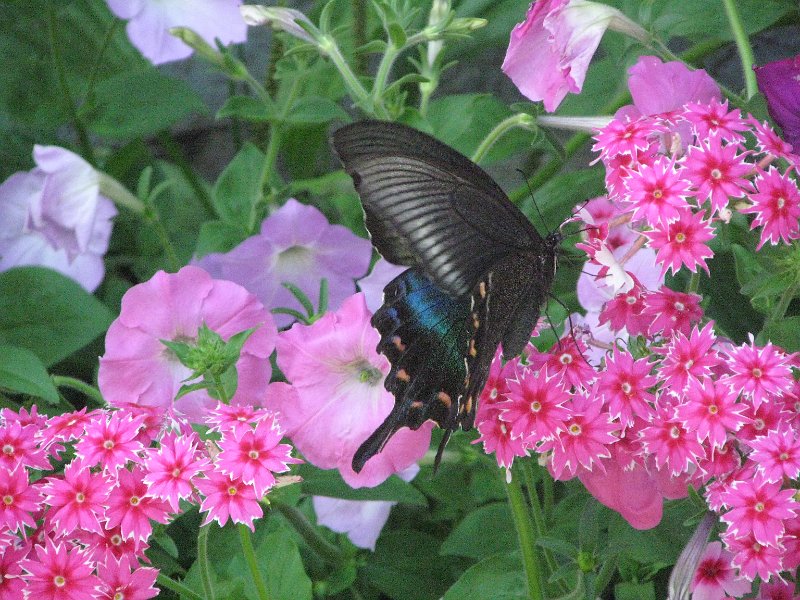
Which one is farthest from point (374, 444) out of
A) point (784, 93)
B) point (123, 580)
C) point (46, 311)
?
point (46, 311)

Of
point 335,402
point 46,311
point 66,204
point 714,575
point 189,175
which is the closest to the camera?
point 714,575

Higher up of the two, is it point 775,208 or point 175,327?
point 775,208

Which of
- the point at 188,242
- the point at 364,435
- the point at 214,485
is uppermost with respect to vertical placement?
the point at 214,485

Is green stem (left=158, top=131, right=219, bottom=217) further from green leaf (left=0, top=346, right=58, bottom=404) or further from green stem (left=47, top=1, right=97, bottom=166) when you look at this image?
green leaf (left=0, top=346, right=58, bottom=404)

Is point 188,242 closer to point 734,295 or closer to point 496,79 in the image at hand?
point 496,79

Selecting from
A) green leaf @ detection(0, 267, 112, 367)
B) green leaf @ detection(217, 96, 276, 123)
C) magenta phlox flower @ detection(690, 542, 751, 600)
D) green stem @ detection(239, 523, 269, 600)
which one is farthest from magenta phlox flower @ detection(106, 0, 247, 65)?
magenta phlox flower @ detection(690, 542, 751, 600)

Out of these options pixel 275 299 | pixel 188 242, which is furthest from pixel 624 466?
pixel 188 242

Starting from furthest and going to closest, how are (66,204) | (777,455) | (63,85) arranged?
1. (63,85)
2. (66,204)
3. (777,455)

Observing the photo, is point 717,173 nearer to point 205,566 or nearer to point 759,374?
point 759,374
